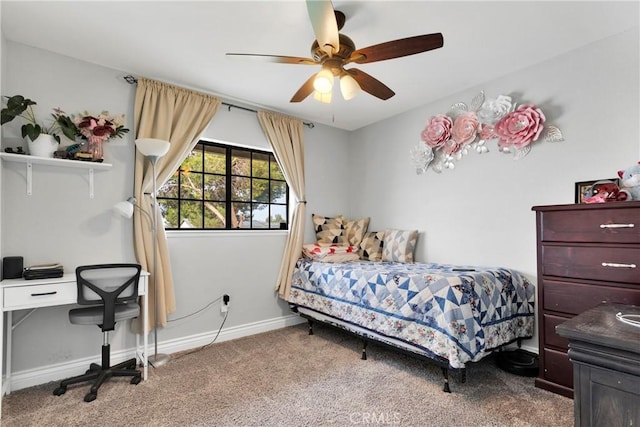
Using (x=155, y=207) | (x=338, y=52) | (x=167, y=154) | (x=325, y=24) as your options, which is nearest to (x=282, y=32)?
(x=338, y=52)

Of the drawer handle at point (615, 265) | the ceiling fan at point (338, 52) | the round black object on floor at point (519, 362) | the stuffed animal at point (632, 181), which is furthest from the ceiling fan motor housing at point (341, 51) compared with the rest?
the round black object on floor at point (519, 362)

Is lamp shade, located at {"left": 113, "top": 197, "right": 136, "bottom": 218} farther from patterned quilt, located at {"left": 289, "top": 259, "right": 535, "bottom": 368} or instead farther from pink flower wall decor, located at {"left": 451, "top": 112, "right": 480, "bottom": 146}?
pink flower wall decor, located at {"left": 451, "top": 112, "right": 480, "bottom": 146}

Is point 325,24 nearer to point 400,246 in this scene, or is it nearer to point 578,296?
point 578,296

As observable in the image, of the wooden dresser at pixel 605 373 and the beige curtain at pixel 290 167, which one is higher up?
the beige curtain at pixel 290 167

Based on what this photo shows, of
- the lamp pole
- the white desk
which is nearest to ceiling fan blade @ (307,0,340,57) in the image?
the lamp pole

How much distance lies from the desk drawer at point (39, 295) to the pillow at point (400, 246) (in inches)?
109

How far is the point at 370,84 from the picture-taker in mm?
2223

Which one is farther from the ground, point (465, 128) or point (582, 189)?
point (465, 128)

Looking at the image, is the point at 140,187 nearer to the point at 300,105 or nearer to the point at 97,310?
the point at 97,310

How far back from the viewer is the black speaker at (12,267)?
2.17m

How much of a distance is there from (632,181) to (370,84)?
5.78 feet

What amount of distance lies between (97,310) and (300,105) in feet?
8.59

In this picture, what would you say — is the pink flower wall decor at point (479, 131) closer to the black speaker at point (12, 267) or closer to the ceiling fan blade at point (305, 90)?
the ceiling fan blade at point (305, 90)

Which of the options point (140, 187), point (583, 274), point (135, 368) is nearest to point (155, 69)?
point (140, 187)
